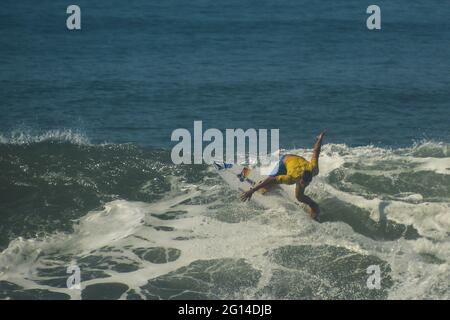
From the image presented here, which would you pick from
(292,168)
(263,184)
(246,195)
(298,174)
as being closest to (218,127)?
(246,195)

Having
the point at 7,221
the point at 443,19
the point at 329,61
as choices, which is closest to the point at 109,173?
the point at 7,221

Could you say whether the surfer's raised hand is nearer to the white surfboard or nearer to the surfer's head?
the white surfboard

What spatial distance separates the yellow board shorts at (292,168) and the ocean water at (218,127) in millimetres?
646

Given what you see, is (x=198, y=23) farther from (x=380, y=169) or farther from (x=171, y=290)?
(x=171, y=290)

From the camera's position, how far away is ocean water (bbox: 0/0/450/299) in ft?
45.3

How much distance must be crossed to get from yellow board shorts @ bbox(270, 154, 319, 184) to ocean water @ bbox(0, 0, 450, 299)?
2.12ft

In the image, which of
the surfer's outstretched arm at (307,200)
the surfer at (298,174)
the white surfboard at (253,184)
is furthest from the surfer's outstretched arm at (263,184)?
the surfer's outstretched arm at (307,200)

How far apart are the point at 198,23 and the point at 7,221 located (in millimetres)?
17645

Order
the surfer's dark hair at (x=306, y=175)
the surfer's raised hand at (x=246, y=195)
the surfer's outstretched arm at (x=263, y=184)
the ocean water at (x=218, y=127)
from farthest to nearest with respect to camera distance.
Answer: the surfer's raised hand at (x=246, y=195), the surfer's outstretched arm at (x=263, y=184), the surfer's dark hair at (x=306, y=175), the ocean water at (x=218, y=127)

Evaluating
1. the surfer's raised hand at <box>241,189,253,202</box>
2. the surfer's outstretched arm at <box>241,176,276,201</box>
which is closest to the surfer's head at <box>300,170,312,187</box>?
Answer: the surfer's outstretched arm at <box>241,176,276,201</box>

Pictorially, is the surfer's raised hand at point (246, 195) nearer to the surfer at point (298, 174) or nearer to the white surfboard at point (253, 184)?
the surfer at point (298, 174)

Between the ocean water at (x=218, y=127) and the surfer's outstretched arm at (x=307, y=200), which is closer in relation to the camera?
the ocean water at (x=218, y=127)

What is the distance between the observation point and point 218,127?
71.6 feet

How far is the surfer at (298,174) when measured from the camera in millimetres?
15352
